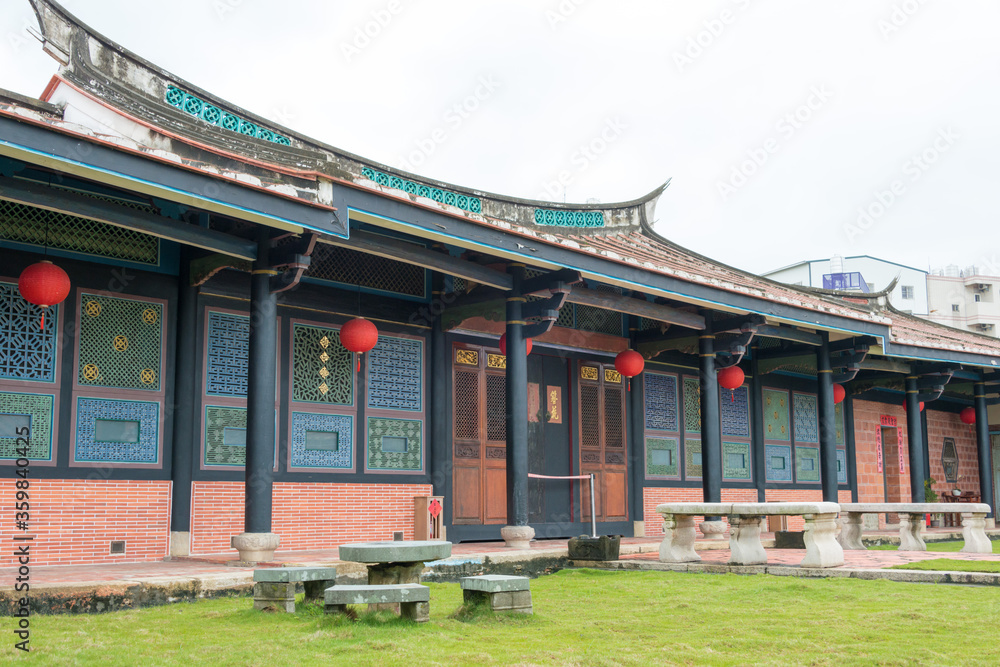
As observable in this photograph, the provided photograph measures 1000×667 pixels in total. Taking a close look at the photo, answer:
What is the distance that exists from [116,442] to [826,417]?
996 cm

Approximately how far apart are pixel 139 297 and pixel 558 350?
5473mm

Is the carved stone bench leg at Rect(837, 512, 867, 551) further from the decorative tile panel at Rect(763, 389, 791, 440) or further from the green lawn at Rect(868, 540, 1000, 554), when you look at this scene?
the decorative tile panel at Rect(763, 389, 791, 440)

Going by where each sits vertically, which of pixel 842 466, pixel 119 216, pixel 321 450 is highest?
pixel 119 216

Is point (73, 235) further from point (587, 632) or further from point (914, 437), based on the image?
point (914, 437)

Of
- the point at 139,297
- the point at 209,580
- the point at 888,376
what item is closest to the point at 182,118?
the point at 139,297

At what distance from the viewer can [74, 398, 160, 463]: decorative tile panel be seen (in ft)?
27.2

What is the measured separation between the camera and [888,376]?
16984 millimetres

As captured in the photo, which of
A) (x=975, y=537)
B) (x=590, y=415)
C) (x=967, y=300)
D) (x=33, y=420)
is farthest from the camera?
(x=967, y=300)

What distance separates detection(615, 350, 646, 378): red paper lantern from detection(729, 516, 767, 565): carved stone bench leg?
11.5 ft

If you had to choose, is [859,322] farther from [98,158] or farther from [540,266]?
[98,158]

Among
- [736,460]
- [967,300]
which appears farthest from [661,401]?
[967,300]

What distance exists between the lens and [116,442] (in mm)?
8484

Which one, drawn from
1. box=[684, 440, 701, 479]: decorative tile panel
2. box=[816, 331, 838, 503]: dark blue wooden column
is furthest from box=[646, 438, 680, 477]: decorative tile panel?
box=[816, 331, 838, 503]: dark blue wooden column

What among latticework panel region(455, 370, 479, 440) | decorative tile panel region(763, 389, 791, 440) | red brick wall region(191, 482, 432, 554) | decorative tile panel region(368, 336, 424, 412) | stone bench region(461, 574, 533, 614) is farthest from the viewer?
decorative tile panel region(763, 389, 791, 440)
